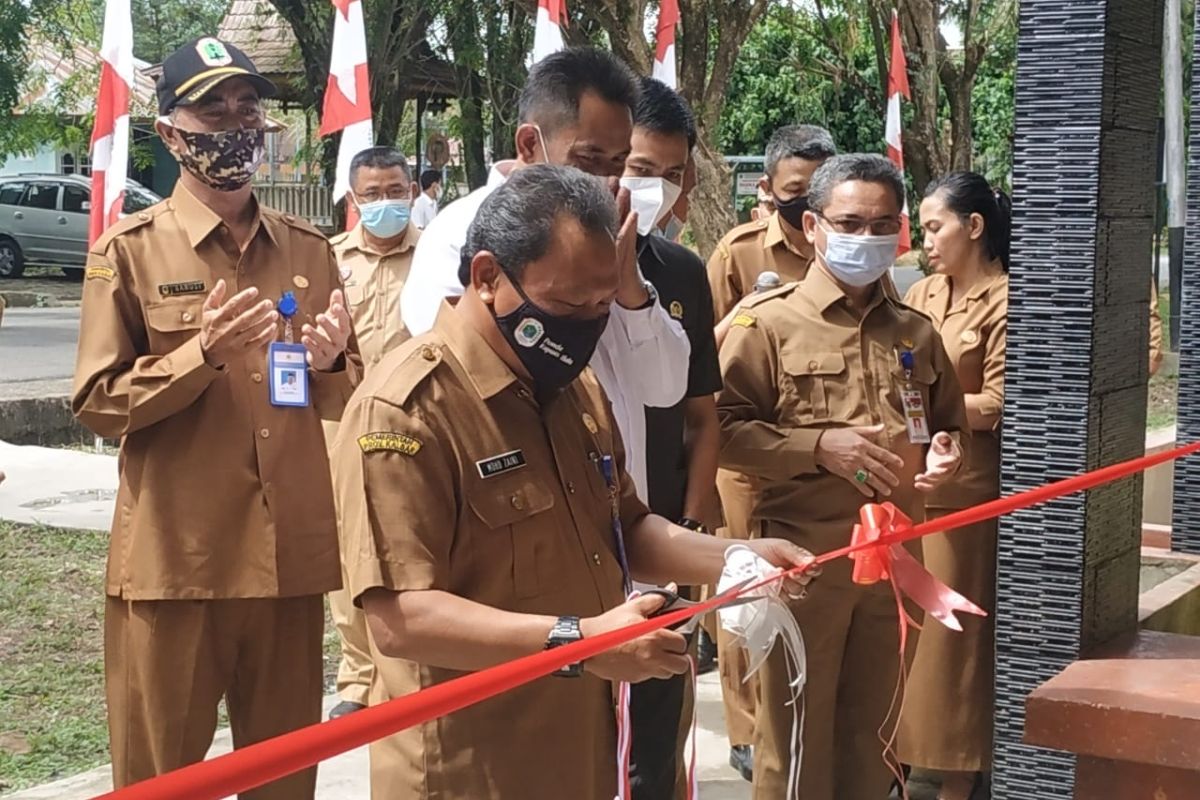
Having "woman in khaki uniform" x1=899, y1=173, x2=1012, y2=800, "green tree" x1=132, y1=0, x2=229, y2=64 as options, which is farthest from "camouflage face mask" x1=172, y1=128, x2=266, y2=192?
"green tree" x1=132, y1=0, x2=229, y2=64

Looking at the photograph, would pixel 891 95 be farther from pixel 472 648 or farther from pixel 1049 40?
pixel 472 648

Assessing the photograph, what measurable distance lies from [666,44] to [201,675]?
6589mm

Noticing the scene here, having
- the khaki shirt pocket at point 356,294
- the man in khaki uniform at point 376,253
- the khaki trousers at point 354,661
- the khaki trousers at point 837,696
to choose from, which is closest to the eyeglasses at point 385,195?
the man in khaki uniform at point 376,253

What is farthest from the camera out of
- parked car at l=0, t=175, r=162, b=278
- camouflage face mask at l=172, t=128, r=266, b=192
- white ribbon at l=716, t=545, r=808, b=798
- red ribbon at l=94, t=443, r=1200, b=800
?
parked car at l=0, t=175, r=162, b=278

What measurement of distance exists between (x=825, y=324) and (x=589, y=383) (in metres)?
1.37

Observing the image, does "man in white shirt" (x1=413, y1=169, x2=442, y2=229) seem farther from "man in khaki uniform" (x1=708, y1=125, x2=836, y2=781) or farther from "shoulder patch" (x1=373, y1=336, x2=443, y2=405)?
"shoulder patch" (x1=373, y1=336, x2=443, y2=405)

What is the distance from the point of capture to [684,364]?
330 cm

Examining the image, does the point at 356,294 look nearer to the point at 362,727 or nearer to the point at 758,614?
the point at 758,614

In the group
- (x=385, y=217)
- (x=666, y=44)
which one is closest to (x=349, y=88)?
(x=666, y=44)

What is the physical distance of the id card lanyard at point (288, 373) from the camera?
11.1 feet

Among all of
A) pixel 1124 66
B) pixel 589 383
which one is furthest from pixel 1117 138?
pixel 589 383

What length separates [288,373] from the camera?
3389 millimetres

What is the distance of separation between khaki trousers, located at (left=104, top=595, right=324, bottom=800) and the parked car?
22287mm

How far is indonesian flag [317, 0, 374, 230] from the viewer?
8062 mm
